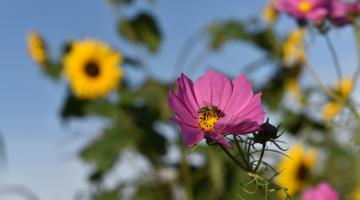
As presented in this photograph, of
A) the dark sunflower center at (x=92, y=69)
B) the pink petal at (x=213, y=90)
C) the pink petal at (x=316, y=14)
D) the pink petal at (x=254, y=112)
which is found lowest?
the pink petal at (x=254, y=112)

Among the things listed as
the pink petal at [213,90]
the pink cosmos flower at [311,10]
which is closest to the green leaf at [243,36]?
the pink cosmos flower at [311,10]

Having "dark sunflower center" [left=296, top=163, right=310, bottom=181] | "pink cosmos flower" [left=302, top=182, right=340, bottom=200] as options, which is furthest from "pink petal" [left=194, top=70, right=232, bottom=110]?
"dark sunflower center" [left=296, top=163, right=310, bottom=181]

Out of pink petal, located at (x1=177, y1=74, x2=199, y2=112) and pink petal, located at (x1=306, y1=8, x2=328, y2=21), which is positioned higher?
pink petal, located at (x1=306, y1=8, x2=328, y2=21)

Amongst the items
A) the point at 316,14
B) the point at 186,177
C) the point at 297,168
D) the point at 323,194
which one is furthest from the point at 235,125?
the point at 297,168

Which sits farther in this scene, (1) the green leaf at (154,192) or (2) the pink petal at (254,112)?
(1) the green leaf at (154,192)

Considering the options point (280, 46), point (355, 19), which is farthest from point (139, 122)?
point (355, 19)

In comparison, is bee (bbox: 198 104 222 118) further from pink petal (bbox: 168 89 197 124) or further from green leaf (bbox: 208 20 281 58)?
green leaf (bbox: 208 20 281 58)

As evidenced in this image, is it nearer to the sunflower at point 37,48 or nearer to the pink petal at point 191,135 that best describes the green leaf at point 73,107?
the sunflower at point 37,48
